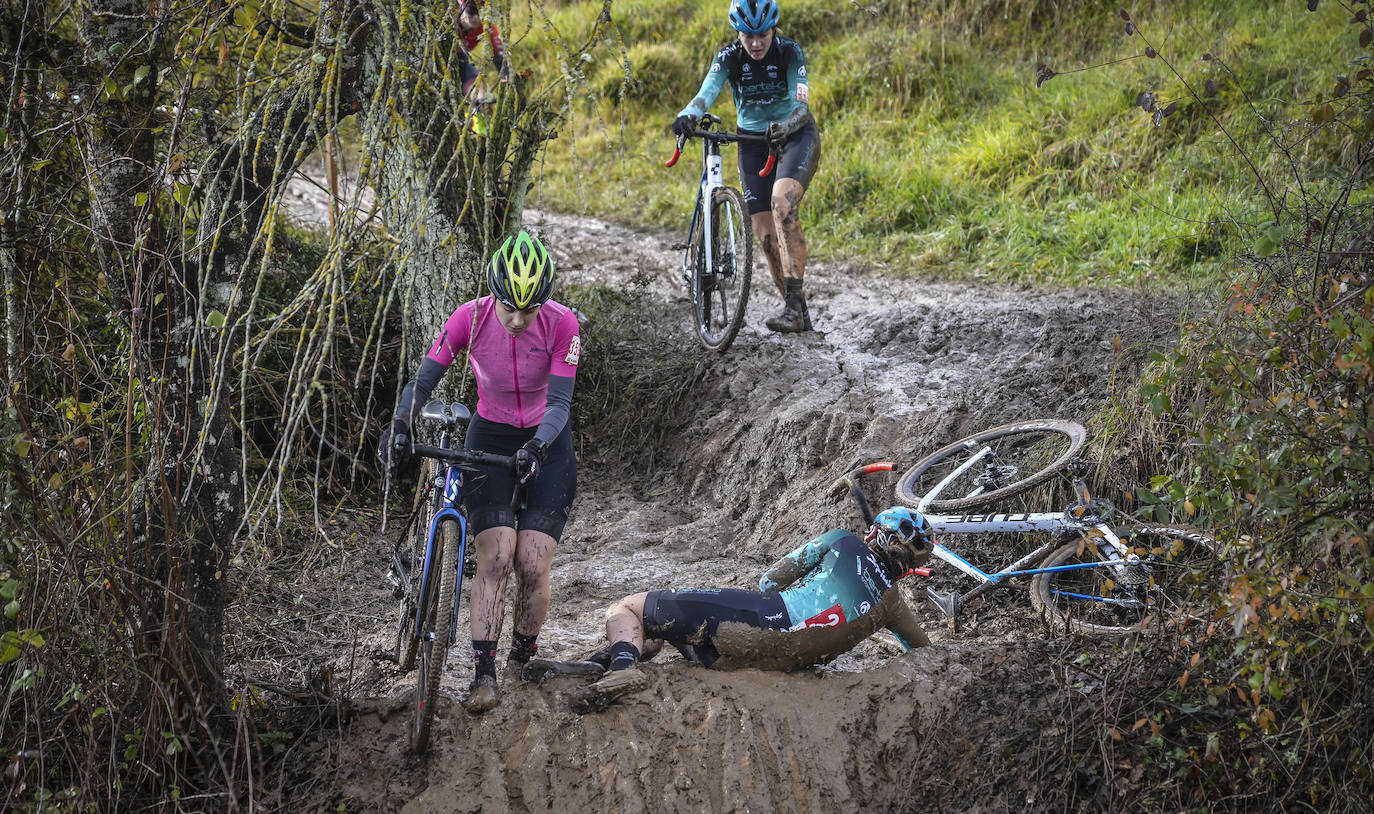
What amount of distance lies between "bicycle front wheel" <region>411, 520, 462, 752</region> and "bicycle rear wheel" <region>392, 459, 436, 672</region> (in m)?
0.21

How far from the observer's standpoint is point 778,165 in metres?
7.18

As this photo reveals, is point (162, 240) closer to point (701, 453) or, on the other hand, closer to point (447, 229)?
point (447, 229)

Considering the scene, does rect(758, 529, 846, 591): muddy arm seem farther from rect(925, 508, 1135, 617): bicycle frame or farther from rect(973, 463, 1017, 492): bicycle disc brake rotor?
rect(973, 463, 1017, 492): bicycle disc brake rotor

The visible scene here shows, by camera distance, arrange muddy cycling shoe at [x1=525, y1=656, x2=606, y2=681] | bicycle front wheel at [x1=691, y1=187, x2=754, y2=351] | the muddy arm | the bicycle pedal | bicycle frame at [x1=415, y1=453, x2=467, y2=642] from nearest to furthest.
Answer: bicycle frame at [x1=415, y1=453, x2=467, y2=642] → muddy cycling shoe at [x1=525, y1=656, x2=606, y2=681] → the muddy arm → the bicycle pedal → bicycle front wheel at [x1=691, y1=187, x2=754, y2=351]

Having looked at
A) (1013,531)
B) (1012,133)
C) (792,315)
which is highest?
(1012,133)

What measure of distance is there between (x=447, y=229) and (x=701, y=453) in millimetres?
2143

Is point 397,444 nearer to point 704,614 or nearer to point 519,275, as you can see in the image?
point 519,275

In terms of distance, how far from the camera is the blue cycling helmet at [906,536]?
423 centimetres

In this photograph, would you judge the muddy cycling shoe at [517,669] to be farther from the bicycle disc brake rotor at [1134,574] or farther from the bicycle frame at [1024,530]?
the bicycle disc brake rotor at [1134,574]

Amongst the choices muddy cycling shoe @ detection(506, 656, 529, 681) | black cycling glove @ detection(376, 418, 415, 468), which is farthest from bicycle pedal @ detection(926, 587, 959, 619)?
black cycling glove @ detection(376, 418, 415, 468)

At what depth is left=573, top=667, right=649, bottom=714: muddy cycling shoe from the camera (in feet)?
13.2

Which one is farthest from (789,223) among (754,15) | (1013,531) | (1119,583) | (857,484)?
(1119,583)

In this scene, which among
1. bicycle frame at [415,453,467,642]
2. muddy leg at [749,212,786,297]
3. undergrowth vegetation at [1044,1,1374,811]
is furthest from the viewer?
muddy leg at [749,212,786,297]

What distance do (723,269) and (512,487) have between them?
10.9ft
